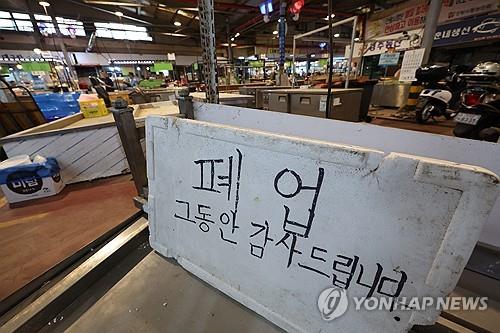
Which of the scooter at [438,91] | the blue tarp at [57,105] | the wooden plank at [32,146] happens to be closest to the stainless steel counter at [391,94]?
the scooter at [438,91]

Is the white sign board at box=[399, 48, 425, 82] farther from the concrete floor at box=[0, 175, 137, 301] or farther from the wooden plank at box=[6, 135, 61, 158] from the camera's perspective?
the wooden plank at box=[6, 135, 61, 158]

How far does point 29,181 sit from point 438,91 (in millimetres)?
5814

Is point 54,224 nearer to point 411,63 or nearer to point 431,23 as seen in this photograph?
point 411,63

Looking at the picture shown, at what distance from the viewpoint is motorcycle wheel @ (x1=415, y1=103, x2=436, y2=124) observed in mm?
3824

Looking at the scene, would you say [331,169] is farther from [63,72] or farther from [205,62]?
[63,72]

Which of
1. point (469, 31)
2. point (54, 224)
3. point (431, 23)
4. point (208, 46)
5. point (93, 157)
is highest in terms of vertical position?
point (469, 31)

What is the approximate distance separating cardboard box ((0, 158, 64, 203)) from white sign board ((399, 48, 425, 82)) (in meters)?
5.27

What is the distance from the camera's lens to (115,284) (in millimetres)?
1123

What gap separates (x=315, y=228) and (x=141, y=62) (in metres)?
13.5

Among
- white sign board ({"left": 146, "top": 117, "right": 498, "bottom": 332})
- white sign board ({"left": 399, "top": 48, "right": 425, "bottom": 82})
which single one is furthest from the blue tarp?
white sign board ({"left": 399, "top": 48, "right": 425, "bottom": 82})

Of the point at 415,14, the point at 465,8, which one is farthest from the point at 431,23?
the point at 415,14

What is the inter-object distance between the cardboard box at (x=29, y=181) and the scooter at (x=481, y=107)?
14.9ft

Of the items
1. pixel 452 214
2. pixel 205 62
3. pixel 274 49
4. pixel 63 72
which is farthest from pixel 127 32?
pixel 452 214

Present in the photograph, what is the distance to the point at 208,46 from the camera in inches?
61.5
